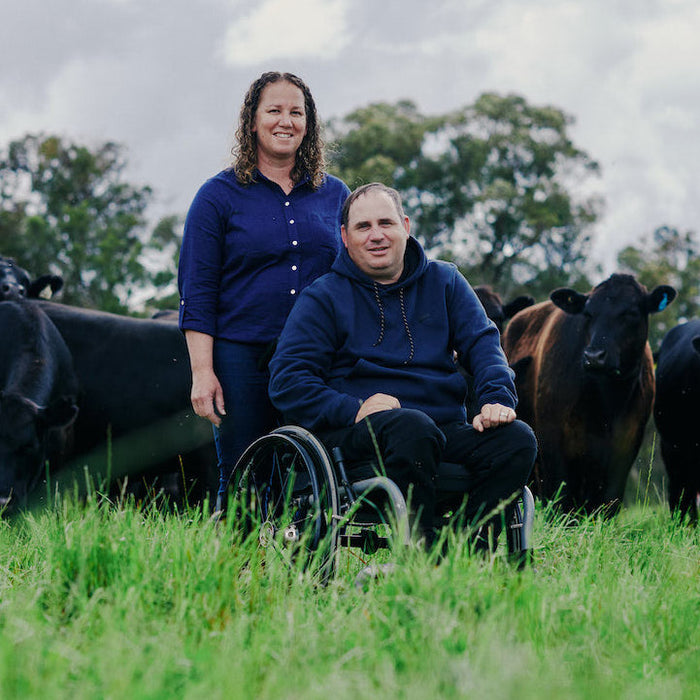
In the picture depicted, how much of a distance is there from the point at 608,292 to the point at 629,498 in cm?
1456

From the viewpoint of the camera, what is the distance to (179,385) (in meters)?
7.80

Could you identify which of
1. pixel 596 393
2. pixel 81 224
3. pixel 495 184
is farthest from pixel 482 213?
pixel 596 393

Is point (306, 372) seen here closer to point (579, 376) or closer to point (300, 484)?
point (300, 484)

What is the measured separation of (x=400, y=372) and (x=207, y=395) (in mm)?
903

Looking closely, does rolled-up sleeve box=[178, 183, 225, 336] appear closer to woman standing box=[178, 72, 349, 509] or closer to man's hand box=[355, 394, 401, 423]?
woman standing box=[178, 72, 349, 509]

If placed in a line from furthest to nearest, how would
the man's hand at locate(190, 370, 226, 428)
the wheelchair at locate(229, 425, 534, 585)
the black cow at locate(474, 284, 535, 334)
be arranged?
the black cow at locate(474, 284, 535, 334) < the man's hand at locate(190, 370, 226, 428) < the wheelchair at locate(229, 425, 534, 585)

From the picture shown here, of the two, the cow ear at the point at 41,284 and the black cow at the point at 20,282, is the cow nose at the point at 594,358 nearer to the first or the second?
the black cow at the point at 20,282

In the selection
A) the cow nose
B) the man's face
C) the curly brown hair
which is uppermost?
the curly brown hair

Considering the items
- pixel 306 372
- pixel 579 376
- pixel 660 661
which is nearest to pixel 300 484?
pixel 306 372

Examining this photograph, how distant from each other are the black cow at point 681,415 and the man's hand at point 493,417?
5845 millimetres

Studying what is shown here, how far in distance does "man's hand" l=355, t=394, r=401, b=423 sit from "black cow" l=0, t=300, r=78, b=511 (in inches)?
107

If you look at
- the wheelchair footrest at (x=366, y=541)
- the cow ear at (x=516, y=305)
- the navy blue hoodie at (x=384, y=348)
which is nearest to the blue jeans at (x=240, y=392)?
the navy blue hoodie at (x=384, y=348)

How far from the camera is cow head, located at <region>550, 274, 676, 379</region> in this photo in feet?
24.4

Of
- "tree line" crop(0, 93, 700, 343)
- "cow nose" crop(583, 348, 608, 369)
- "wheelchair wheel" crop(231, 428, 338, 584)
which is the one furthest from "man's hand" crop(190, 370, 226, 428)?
"tree line" crop(0, 93, 700, 343)
